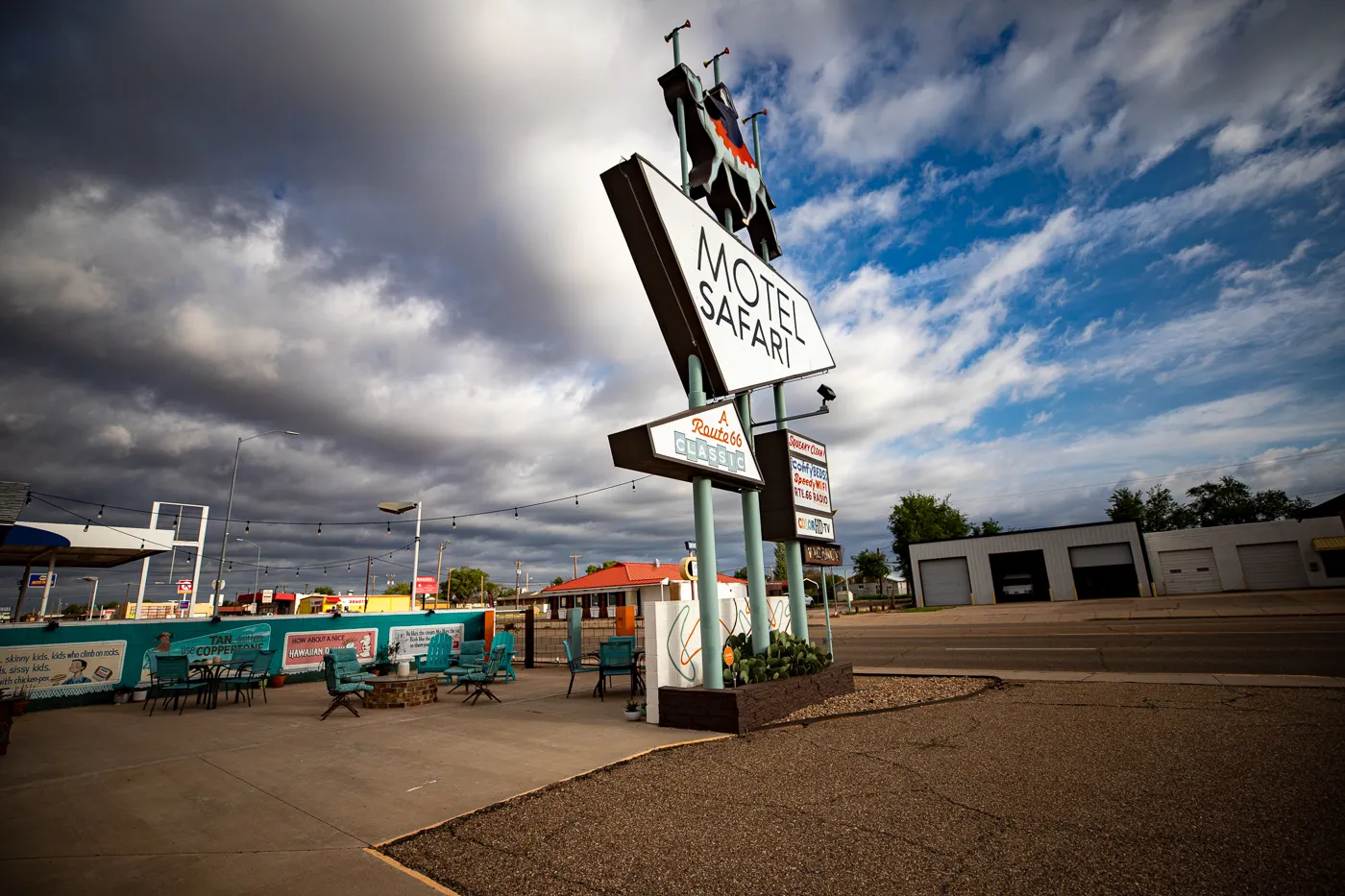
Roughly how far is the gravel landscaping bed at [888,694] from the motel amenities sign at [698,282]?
4620mm

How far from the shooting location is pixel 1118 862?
338 centimetres

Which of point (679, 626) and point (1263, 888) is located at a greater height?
point (679, 626)

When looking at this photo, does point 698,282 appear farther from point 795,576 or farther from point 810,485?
point 795,576

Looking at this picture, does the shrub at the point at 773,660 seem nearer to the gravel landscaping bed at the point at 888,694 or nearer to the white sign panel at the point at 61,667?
the gravel landscaping bed at the point at 888,694

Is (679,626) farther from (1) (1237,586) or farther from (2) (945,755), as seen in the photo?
(1) (1237,586)

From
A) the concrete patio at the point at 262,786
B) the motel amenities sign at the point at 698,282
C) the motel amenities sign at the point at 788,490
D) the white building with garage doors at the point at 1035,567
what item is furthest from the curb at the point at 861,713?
the white building with garage doors at the point at 1035,567

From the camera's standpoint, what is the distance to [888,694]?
947 cm

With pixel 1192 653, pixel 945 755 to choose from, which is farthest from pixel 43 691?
pixel 1192 653

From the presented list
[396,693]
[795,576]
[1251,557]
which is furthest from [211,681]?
[1251,557]

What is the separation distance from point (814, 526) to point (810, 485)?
0.70 meters

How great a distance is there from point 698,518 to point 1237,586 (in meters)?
42.7

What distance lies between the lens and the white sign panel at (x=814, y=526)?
31.4 feet

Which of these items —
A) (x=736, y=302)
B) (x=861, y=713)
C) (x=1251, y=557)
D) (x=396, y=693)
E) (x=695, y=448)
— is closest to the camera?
(x=695, y=448)

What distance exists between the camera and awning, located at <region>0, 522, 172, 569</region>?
17781 mm
